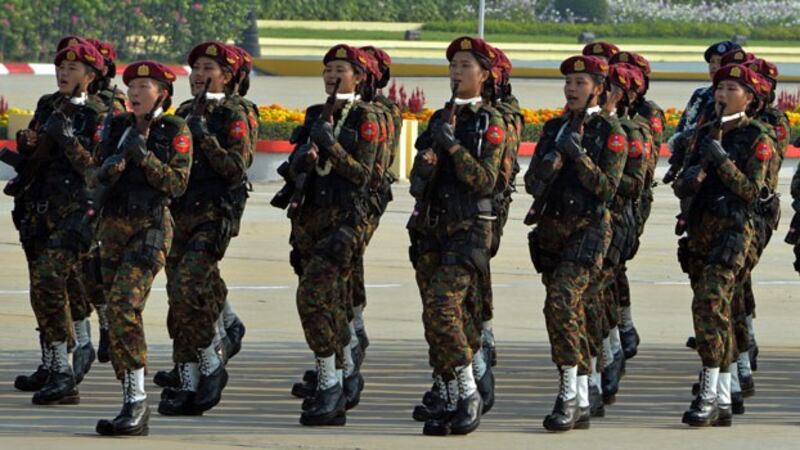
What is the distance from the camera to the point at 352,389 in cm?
1333

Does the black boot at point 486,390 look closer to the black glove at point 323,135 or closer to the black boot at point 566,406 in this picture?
the black boot at point 566,406

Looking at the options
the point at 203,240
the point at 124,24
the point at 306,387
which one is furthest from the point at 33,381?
the point at 124,24

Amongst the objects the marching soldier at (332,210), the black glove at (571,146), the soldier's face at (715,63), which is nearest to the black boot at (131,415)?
the marching soldier at (332,210)

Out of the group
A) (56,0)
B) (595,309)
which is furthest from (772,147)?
(56,0)

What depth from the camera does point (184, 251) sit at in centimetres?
1321

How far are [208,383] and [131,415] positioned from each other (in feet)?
3.80

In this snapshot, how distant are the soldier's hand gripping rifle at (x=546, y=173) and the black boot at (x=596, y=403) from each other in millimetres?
1119

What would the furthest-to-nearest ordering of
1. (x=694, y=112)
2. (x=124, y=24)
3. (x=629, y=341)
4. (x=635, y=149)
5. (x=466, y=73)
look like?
(x=124, y=24)
(x=694, y=112)
(x=629, y=341)
(x=635, y=149)
(x=466, y=73)

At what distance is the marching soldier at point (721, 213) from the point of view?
12.7 m

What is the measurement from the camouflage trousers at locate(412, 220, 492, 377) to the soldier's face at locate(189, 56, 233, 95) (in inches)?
69.5

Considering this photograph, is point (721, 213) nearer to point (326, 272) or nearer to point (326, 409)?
point (326, 272)

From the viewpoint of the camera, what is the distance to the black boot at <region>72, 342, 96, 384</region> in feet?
46.4

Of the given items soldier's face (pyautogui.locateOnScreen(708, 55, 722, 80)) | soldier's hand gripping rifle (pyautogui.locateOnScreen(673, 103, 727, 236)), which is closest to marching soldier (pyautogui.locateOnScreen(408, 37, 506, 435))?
soldier's hand gripping rifle (pyautogui.locateOnScreen(673, 103, 727, 236))

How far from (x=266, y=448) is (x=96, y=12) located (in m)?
37.3
